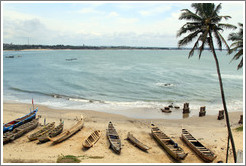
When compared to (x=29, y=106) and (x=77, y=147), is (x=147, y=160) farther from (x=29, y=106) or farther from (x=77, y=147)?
(x=29, y=106)

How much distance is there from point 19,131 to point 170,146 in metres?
15.3

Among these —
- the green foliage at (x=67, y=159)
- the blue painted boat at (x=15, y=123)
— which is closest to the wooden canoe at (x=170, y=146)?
the green foliage at (x=67, y=159)

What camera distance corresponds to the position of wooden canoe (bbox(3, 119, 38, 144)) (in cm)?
1906

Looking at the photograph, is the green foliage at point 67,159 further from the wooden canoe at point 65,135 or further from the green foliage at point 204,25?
the green foliage at point 204,25

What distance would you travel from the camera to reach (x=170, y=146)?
59.1ft

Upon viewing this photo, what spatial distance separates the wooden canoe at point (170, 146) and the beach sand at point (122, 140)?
477mm

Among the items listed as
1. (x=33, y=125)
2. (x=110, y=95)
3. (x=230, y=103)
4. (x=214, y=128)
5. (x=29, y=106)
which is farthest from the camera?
(x=110, y=95)

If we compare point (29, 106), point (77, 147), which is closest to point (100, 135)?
point (77, 147)

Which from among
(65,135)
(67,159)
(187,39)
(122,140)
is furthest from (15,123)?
(187,39)

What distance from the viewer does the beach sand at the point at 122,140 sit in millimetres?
16312

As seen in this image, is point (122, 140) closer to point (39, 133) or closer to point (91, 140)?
point (91, 140)

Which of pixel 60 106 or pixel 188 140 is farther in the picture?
pixel 60 106

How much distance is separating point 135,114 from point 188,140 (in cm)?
1195

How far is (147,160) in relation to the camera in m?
16.2
